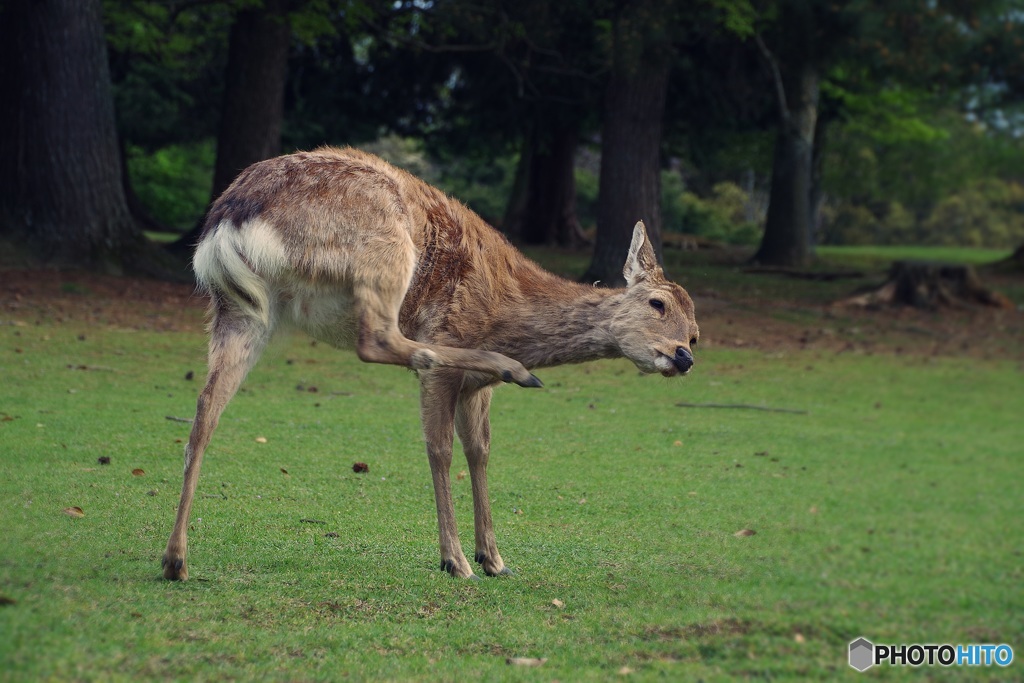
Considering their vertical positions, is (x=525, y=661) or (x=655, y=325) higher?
(x=655, y=325)

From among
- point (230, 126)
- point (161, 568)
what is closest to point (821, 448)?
point (161, 568)

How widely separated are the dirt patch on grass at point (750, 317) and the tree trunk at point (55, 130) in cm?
68

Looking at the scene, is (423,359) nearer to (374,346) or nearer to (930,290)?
(374,346)

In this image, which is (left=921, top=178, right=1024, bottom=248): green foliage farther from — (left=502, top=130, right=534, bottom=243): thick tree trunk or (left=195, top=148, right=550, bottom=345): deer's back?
(left=195, top=148, right=550, bottom=345): deer's back

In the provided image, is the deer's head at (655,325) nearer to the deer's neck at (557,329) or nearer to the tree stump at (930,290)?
the deer's neck at (557,329)

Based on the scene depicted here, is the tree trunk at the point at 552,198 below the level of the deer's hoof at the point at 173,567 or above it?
above

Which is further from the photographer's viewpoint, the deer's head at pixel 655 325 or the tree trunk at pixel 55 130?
the tree trunk at pixel 55 130

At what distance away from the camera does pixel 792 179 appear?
2542cm

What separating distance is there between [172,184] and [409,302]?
133 feet

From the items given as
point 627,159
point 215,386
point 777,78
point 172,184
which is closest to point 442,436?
point 215,386

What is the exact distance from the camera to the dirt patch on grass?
14367 mm

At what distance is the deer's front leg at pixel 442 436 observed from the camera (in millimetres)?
6035

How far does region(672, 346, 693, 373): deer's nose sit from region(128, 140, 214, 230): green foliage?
3832cm

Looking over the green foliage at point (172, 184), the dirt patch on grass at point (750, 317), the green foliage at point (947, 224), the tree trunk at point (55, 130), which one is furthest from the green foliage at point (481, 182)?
the tree trunk at point (55, 130)
